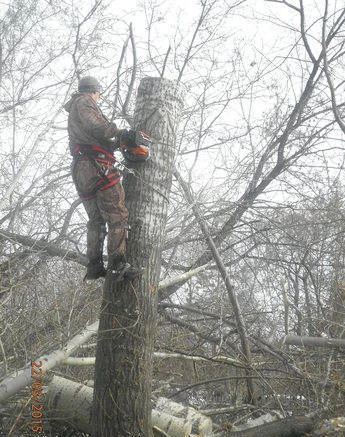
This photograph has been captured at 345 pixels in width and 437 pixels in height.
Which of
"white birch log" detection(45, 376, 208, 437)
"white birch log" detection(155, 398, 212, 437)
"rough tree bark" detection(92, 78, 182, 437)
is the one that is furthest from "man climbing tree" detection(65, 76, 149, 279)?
"white birch log" detection(155, 398, 212, 437)

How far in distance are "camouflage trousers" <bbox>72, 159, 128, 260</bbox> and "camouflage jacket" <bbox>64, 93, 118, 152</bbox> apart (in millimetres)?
179

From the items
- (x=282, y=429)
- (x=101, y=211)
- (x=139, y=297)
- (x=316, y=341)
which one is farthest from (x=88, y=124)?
(x=316, y=341)

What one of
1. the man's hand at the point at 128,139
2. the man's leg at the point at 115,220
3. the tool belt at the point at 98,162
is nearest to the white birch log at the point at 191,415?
the man's leg at the point at 115,220

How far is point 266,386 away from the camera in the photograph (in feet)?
13.6

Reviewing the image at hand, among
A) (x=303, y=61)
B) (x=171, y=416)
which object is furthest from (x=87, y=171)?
(x=303, y=61)

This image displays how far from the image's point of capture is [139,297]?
10.2 ft

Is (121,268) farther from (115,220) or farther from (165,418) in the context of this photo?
(165,418)

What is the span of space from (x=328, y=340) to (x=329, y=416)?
0.71 metres

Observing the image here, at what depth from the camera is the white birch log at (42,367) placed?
119 inches

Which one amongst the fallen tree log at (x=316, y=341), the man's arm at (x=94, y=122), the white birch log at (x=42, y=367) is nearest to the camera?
→ the white birch log at (x=42, y=367)

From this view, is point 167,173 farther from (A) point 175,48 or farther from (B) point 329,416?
(A) point 175,48

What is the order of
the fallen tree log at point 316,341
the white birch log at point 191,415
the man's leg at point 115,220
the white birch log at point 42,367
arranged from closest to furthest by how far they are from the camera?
1. the white birch log at point 42,367
2. the man's leg at point 115,220
3. the white birch log at point 191,415
4. the fallen tree log at point 316,341

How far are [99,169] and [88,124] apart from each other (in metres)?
0.36

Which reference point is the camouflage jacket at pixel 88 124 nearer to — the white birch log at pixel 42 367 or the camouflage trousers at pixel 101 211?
the camouflage trousers at pixel 101 211
